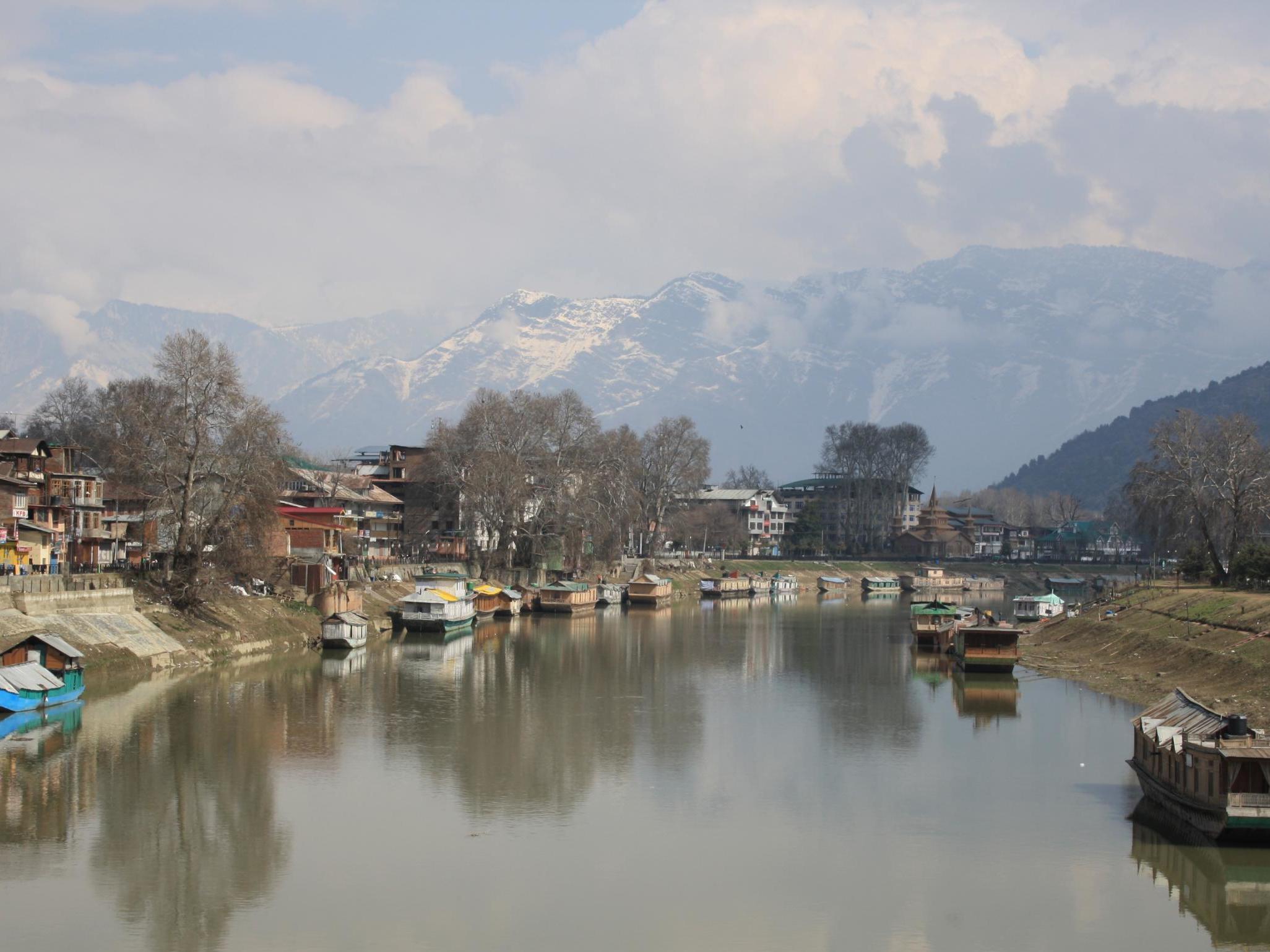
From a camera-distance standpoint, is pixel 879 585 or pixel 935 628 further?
pixel 879 585

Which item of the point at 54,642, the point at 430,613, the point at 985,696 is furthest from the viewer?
the point at 430,613

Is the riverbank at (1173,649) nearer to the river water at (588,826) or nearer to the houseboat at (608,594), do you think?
the river water at (588,826)

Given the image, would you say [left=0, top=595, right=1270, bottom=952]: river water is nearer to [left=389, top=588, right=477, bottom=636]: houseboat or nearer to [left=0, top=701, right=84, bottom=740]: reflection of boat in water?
[left=0, top=701, right=84, bottom=740]: reflection of boat in water

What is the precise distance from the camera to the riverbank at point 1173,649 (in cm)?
5150

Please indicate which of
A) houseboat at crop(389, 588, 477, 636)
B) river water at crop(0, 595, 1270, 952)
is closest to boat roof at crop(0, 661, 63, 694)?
river water at crop(0, 595, 1270, 952)

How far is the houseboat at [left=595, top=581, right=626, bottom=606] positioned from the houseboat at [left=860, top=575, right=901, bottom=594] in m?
51.6

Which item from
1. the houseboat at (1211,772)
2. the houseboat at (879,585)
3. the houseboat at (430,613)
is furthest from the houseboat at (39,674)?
the houseboat at (879,585)

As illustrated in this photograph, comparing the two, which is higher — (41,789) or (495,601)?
(495,601)

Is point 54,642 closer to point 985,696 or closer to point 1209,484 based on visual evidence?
point 985,696

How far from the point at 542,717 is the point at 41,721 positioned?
1871 cm

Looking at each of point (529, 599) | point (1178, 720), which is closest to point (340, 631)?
point (529, 599)

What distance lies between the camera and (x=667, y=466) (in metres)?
151

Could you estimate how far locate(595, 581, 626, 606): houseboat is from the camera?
125m

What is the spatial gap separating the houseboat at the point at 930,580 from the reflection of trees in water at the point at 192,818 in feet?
420
